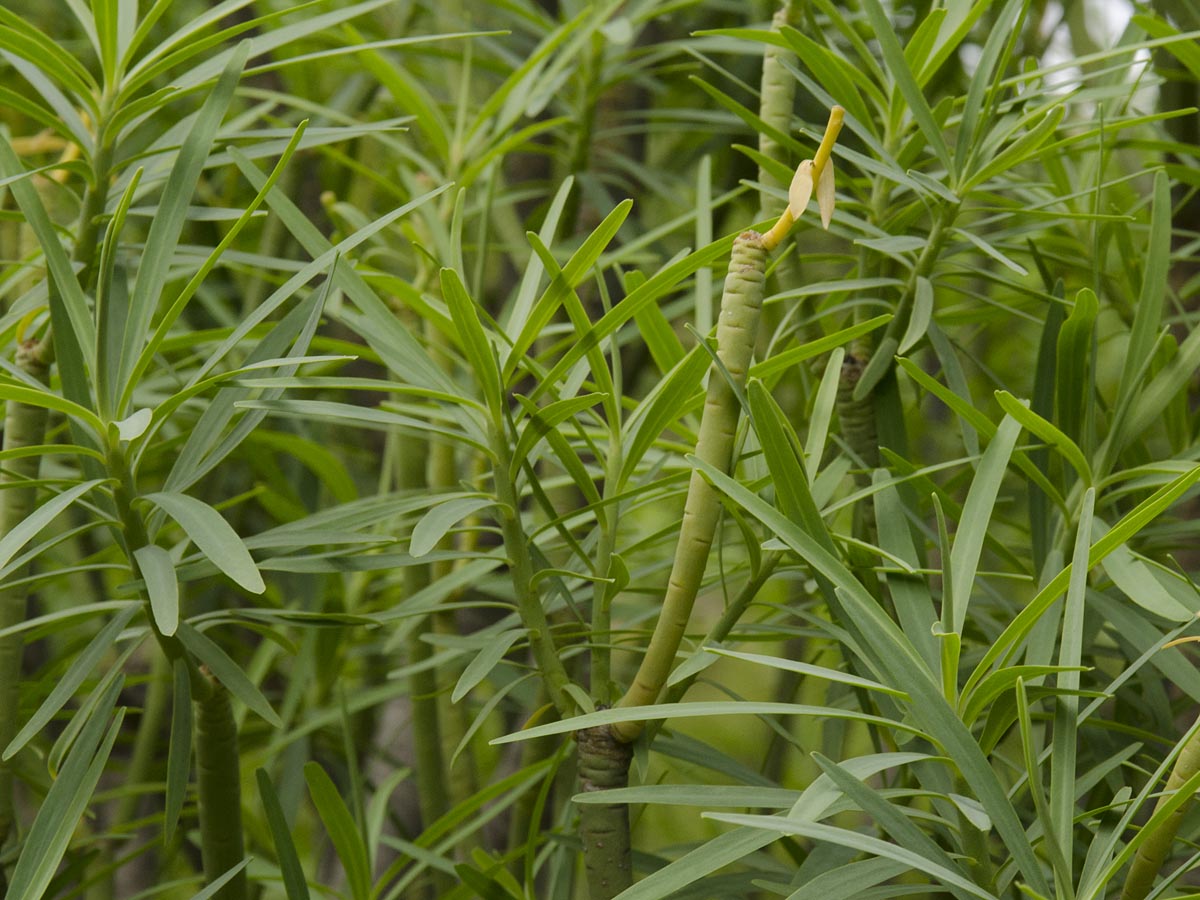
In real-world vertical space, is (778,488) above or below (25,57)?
below

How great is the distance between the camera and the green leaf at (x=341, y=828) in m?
0.38

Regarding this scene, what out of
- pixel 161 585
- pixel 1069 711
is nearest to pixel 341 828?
pixel 161 585

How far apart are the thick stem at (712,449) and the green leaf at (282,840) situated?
0.38 feet

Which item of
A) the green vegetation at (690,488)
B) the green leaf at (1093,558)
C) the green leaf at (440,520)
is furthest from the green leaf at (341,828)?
the green leaf at (1093,558)

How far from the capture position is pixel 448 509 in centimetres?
33

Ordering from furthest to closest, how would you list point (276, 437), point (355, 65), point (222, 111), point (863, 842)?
point (355, 65)
point (276, 437)
point (222, 111)
point (863, 842)

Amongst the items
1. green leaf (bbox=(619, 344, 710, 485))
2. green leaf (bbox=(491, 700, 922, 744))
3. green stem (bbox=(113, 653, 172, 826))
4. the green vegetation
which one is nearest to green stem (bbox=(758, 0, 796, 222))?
the green vegetation

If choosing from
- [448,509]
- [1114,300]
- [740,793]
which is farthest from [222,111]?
[1114,300]

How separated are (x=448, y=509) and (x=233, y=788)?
0.53 feet

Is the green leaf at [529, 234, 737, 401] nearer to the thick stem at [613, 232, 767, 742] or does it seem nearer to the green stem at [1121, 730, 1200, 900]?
the thick stem at [613, 232, 767, 742]

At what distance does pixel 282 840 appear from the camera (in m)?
0.37

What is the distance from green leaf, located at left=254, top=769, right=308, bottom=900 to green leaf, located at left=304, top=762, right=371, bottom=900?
0.04ft

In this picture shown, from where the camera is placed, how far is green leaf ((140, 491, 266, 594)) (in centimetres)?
29

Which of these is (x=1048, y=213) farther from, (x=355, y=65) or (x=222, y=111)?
(x=355, y=65)
